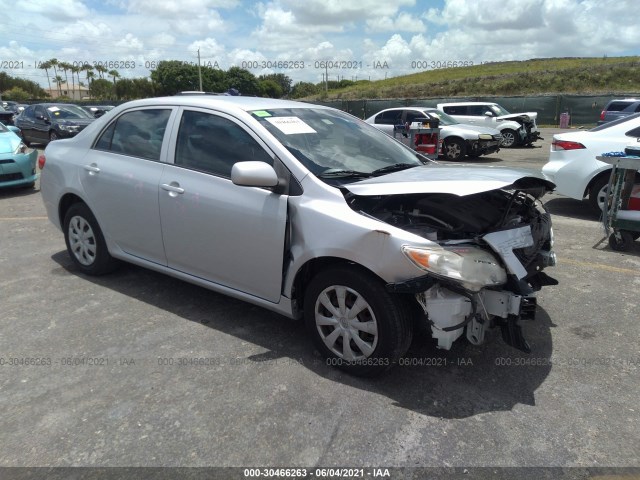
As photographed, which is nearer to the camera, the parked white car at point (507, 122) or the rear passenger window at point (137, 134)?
the rear passenger window at point (137, 134)

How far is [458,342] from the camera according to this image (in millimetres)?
3477

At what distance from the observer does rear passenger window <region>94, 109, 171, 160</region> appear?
3.97 meters

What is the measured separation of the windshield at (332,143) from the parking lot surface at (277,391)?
128cm

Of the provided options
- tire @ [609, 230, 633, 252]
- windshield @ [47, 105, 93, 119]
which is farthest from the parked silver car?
windshield @ [47, 105, 93, 119]

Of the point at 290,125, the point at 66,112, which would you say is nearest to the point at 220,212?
the point at 290,125

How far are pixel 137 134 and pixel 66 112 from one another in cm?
1380

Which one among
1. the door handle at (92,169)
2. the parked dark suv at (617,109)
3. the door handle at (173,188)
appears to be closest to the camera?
the door handle at (173,188)

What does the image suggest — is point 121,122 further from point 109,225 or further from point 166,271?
point 166,271

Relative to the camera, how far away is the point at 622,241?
5.47 m

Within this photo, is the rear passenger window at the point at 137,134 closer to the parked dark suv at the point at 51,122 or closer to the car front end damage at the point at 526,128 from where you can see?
the parked dark suv at the point at 51,122

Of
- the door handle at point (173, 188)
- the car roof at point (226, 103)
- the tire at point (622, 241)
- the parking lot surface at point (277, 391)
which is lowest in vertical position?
the parking lot surface at point (277, 391)

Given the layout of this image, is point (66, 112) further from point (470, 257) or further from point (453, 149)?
point (470, 257)

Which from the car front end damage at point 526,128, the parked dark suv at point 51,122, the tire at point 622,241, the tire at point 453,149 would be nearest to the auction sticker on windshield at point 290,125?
the tire at point 622,241

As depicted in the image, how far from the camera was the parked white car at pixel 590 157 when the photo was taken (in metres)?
6.57
